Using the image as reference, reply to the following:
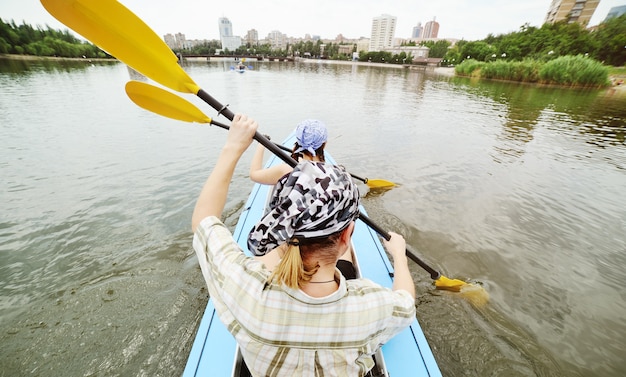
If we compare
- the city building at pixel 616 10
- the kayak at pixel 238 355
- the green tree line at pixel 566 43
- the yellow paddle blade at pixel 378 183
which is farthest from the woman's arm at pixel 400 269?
the city building at pixel 616 10

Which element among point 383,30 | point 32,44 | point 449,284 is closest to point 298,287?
point 449,284

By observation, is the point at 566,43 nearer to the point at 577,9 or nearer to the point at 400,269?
the point at 400,269

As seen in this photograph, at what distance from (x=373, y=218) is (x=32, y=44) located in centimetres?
7735

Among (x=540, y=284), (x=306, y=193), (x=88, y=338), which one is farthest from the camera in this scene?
(x=540, y=284)

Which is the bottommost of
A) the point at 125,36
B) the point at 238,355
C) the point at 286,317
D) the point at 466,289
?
the point at 466,289

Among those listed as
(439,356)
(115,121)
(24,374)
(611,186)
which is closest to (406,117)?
(611,186)

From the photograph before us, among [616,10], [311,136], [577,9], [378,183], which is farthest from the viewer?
[616,10]

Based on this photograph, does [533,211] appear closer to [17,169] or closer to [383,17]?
[17,169]

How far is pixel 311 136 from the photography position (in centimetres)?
299

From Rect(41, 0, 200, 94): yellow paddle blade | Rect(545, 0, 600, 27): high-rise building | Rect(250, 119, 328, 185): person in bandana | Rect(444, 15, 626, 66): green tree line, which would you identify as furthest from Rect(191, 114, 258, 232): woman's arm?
Rect(545, 0, 600, 27): high-rise building

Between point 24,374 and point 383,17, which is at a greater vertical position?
point 383,17

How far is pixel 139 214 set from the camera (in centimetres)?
531

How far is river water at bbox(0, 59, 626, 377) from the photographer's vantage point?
119 inches

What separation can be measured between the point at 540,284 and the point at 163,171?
8725 millimetres
